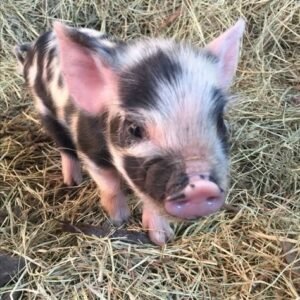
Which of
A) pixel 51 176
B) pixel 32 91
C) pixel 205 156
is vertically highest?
pixel 205 156

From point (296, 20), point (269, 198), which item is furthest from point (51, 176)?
point (296, 20)

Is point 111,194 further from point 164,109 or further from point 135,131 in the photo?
point 164,109

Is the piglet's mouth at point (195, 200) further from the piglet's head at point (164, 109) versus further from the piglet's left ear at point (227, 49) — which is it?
the piglet's left ear at point (227, 49)

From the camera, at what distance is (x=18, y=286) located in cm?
238

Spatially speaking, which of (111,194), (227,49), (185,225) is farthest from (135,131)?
(185,225)

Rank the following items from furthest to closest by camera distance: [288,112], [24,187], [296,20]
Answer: [296,20] < [288,112] < [24,187]

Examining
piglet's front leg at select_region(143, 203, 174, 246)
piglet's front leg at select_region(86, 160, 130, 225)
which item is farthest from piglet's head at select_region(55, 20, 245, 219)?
piglet's front leg at select_region(143, 203, 174, 246)

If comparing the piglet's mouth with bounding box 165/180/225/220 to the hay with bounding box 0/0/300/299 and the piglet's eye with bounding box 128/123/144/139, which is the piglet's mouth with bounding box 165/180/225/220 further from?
the hay with bounding box 0/0/300/299

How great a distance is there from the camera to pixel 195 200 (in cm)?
192

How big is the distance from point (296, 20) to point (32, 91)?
5.23 ft

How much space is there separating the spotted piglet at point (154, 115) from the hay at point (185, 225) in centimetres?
20

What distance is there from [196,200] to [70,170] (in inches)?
41.5

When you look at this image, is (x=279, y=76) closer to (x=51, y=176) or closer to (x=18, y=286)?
(x=51, y=176)

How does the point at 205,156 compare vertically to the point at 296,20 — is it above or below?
above
